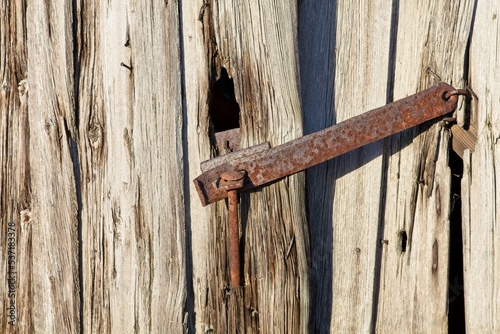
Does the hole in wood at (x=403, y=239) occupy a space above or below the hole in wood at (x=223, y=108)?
below

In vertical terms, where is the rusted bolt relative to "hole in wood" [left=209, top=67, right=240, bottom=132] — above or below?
below

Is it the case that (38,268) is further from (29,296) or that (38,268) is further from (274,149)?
(274,149)

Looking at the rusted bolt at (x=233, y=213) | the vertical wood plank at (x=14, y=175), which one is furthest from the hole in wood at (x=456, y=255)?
the vertical wood plank at (x=14, y=175)

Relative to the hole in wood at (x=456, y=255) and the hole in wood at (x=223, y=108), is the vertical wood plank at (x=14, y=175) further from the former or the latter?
the hole in wood at (x=456, y=255)

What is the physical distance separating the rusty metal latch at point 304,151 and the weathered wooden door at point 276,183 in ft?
0.23

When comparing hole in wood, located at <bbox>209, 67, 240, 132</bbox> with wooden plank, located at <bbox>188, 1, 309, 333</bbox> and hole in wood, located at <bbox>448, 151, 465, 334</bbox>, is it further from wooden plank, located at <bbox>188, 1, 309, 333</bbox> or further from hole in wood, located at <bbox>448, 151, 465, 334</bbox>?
hole in wood, located at <bbox>448, 151, 465, 334</bbox>

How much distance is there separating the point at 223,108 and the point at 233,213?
42cm

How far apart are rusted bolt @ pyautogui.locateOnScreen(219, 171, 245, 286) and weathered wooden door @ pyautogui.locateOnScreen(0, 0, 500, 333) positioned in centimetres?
7

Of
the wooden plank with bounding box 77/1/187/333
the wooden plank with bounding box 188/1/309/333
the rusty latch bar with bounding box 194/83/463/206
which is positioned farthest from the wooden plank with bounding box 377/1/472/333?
the wooden plank with bounding box 77/1/187/333

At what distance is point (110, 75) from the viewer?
75.1 inches

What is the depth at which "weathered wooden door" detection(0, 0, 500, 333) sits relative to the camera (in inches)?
71.3

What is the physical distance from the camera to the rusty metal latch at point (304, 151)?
1.75 meters

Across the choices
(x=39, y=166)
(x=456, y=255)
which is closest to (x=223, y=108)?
(x=39, y=166)

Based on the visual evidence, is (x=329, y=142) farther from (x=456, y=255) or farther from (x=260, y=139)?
(x=456, y=255)
